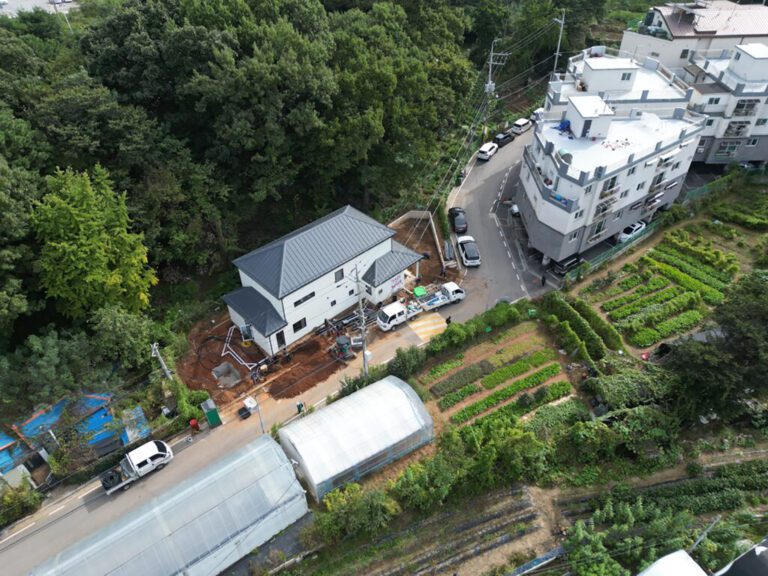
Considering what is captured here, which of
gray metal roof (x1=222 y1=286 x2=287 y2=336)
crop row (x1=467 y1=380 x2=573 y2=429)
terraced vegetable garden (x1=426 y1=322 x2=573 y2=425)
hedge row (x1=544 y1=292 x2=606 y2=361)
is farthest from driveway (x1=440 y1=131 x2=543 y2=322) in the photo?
gray metal roof (x1=222 y1=286 x2=287 y2=336)

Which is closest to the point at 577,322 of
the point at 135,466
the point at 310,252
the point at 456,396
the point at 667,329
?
the point at 667,329

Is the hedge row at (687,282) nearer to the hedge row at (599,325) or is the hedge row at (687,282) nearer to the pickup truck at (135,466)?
the hedge row at (599,325)

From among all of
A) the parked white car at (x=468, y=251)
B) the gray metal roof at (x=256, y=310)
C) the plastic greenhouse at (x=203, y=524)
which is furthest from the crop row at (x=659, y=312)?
the plastic greenhouse at (x=203, y=524)

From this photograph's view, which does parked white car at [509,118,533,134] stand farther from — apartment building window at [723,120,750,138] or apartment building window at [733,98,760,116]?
apartment building window at [733,98,760,116]

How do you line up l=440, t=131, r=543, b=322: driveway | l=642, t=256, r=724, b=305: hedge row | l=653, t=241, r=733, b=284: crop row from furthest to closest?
l=653, t=241, r=733, b=284: crop row
l=440, t=131, r=543, b=322: driveway
l=642, t=256, r=724, b=305: hedge row

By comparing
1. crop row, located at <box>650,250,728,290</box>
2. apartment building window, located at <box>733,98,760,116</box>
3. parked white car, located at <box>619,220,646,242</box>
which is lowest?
crop row, located at <box>650,250,728,290</box>

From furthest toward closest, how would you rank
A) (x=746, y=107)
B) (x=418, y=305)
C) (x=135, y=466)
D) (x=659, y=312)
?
(x=746, y=107)
(x=418, y=305)
(x=659, y=312)
(x=135, y=466)

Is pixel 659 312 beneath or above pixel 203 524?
beneath

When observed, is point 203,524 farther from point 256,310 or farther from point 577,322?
point 577,322
